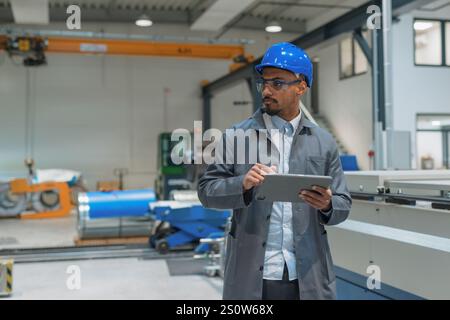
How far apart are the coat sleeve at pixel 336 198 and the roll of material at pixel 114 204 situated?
596cm

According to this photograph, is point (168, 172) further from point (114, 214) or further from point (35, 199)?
point (114, 214)

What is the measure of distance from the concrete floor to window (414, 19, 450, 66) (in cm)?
889

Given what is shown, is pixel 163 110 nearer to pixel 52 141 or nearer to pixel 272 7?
pixel 52 141

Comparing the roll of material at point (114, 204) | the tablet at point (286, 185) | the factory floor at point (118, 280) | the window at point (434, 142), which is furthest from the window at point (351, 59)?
the tablet at point (286, 185)

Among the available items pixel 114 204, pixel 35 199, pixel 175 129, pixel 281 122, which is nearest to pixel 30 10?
pixel 35 199

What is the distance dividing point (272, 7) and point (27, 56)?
7.43 m

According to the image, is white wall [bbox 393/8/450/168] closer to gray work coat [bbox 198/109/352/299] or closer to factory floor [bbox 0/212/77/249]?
factory floor [bbox 0/212/77/249]

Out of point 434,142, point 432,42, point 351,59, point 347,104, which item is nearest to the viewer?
point 432,42

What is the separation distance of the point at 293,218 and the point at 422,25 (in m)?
12.0

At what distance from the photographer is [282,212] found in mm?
1845

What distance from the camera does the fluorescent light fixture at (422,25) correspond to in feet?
40.6

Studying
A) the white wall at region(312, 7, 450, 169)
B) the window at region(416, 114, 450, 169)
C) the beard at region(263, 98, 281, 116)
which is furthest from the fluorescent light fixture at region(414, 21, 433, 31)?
the beard at region(263, 98, 281, 116)

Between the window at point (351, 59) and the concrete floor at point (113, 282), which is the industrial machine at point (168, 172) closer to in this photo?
the window at point (351, 59)

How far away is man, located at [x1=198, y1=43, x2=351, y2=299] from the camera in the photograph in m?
1.79
